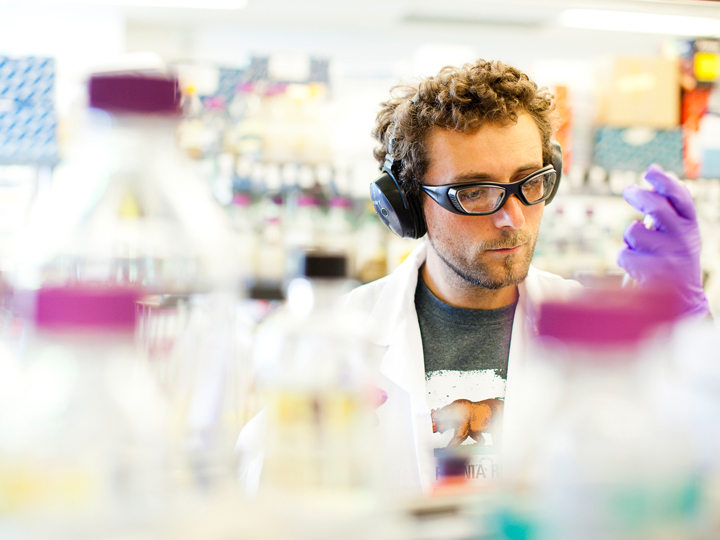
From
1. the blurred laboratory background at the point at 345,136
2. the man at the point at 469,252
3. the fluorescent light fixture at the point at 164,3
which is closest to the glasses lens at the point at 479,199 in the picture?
the man at the point at 469,252

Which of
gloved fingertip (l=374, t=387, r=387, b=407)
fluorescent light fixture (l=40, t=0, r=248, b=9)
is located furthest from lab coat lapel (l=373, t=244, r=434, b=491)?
fluorescent light fixture (l=40, t=0, r=248, b=9)

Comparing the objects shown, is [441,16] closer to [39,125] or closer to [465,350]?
[39,125]

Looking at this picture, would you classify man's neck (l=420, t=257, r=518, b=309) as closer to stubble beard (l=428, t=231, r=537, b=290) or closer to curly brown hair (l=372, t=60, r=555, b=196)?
stubble beard (l=428, t=231, r=537, b=290)

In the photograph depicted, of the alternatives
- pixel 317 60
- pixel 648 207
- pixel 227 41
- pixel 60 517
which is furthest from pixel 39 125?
pixel 60 517

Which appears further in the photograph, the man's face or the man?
the man's face

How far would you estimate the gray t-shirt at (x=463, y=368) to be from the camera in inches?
47.4

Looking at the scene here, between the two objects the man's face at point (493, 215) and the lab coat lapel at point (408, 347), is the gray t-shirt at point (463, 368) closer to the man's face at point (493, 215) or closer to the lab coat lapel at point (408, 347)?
Result: the lab coat lapel at point (408, 347)

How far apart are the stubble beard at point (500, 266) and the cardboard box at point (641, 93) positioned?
8.47 feet

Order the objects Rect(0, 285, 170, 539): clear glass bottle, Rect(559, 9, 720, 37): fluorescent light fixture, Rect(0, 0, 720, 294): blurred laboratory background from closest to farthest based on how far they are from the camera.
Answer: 1. Rect(0, 285, 170, 539): clear glass bottle
2. Rect(0, 0, 720, 294): blurred laboratory background
3. Rect(559, 9, 720, 37): fluorescent light fixture

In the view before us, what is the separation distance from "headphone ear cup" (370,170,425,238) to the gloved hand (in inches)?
19.6

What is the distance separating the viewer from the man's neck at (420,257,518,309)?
147 centimetres

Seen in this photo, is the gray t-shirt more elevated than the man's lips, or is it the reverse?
the man's lips

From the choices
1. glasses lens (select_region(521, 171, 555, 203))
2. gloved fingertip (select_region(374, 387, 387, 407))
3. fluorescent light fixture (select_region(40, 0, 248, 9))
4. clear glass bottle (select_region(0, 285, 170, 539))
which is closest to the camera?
clear glass bottle (select_region(0, 285, 170, 539))

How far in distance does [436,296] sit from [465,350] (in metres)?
0.20
